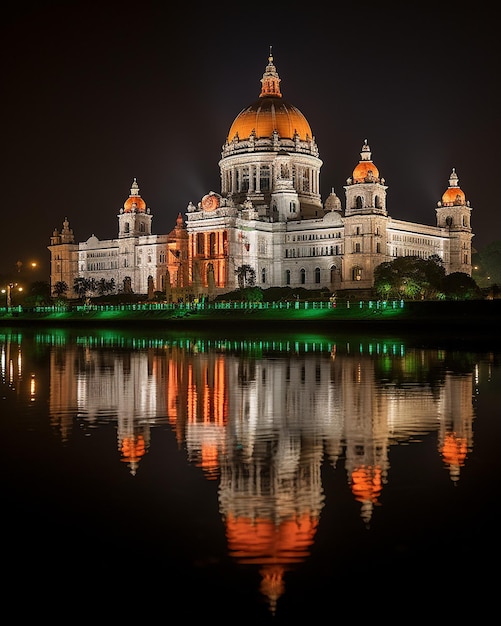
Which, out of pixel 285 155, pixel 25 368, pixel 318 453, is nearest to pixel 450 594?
pixel 318 453

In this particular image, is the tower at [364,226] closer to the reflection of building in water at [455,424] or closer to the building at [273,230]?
the building at [273,230]

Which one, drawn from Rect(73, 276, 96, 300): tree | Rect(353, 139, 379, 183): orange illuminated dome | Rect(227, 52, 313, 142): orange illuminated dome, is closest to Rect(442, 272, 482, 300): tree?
Rect(353, 139, 379, 183): orange illuminated dome

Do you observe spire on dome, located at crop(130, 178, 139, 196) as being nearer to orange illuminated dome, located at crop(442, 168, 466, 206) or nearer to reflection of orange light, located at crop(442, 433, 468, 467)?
orange illuminated dome, located at crop(442, 168, 466, 206)

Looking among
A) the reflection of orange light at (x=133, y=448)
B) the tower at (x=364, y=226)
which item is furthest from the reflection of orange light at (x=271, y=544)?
the tower at (x=364, y=226)

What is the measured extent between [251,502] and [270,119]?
12748 cm

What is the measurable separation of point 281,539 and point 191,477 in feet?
11.2

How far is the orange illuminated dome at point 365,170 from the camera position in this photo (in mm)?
119438

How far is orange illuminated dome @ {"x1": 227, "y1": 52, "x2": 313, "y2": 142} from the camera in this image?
135250mm

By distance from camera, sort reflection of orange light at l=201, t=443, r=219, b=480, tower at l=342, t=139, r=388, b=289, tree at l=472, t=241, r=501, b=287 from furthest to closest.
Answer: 1. tree at l=472, t=241, r=501, b=287
2. tower at l=342, t=139, r=388, b=289
3. reflection of orange light at l=201, t=443, r=219, b=480

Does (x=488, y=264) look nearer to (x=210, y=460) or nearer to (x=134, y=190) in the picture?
(x=134, y=190)

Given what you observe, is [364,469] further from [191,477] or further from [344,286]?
[344,286]

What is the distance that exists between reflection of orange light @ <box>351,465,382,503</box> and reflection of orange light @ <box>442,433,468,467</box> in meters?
1.42

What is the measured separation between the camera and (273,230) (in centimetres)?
12950

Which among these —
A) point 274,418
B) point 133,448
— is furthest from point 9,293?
point 133,448
